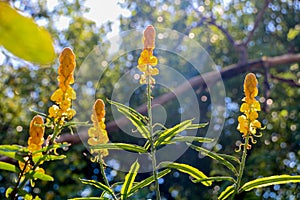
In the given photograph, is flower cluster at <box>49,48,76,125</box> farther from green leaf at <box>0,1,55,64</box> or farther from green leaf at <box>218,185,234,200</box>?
green leaf at <box>0,1,55,64</box>

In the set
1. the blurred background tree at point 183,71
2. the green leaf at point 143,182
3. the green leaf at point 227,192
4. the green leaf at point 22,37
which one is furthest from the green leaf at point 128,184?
the blurred background tree at point 183,71

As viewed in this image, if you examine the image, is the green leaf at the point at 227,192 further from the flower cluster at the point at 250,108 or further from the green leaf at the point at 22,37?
the green leaf at the point at 22,37

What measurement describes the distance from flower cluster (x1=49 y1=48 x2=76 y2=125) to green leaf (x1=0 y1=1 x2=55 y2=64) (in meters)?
0.37

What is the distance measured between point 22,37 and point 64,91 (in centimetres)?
41

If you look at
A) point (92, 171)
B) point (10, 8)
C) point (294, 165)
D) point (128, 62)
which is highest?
point (128, 62)

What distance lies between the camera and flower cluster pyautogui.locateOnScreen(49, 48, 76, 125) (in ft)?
1.65

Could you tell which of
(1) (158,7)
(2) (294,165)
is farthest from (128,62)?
(2) (294,165)

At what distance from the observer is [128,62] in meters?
5.84

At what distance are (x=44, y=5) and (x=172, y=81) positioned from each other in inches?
74.1

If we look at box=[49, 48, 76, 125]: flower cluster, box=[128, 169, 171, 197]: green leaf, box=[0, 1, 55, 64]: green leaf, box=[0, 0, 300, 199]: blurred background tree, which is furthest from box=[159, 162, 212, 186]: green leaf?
box=[0, 0, 300, 199]: blurred background tree

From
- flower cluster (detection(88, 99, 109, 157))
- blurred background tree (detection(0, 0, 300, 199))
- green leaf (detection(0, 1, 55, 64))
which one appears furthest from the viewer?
blurred background tree (detection(0, 0, 300, 199))

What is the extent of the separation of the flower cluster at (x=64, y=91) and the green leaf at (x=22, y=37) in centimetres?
37

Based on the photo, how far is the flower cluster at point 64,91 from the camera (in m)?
0.50

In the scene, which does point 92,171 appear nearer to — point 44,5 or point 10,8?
point 44,5
